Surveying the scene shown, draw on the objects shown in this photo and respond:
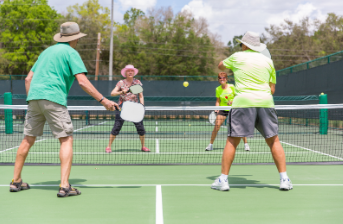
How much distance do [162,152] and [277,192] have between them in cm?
348

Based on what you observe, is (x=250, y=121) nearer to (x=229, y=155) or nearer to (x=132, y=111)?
(x=229, y=155)

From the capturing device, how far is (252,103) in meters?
3.86

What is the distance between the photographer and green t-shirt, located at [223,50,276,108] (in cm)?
388

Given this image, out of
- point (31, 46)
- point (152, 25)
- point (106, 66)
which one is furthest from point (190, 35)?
point (31, 46)

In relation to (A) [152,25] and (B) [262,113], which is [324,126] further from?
(A) [152,25]

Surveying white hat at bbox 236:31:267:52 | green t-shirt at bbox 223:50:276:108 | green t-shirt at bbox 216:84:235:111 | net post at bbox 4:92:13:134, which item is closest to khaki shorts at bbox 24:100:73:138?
green t-shirt at bbox 223:50:276:108

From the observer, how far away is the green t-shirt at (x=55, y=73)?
3658 mm

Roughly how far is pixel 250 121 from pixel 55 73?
2.10 m

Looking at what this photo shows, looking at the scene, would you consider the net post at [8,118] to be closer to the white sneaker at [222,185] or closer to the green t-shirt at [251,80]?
the white sneaker at [222,185]

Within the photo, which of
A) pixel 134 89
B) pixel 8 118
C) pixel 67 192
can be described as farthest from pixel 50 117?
pixel 8 118

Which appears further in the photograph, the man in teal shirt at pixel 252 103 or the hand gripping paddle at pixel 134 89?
the hand gripping paddle at pixel 134 89

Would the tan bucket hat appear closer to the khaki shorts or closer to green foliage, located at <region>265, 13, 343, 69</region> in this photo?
the khaki shorts

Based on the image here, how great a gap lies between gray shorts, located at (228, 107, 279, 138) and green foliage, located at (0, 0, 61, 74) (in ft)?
135

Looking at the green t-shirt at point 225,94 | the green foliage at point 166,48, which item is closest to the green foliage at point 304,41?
the green foliage at point 166,48
